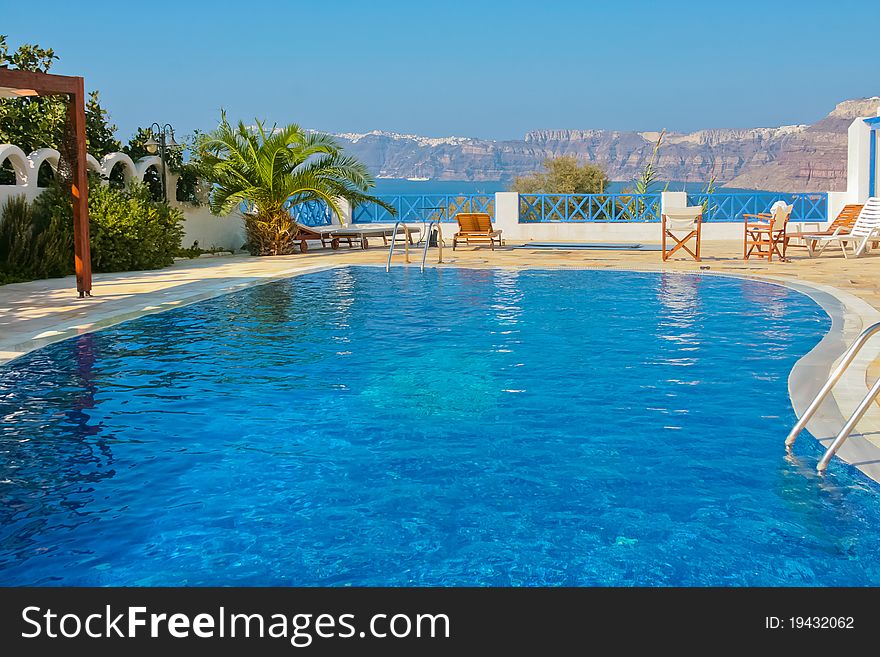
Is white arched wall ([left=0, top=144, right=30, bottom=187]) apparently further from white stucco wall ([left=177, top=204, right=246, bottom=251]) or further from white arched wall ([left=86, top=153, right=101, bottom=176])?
white stucco wall ([left=177, top=204, right=246, bottom=251])

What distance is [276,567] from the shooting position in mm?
3729

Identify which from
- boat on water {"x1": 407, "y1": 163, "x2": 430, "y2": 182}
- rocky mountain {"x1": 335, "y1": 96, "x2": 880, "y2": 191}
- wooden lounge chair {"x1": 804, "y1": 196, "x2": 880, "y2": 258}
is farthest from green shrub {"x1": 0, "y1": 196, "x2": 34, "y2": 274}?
boat on water {"x1": 407, "y1": 163, "x2": 430, "y2": 182}

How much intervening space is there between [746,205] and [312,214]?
10.6m

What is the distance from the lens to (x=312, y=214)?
2264 cm

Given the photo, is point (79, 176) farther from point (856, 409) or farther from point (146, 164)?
point (856, 409)

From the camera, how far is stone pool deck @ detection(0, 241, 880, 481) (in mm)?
6083

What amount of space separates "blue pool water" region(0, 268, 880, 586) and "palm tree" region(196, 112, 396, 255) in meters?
8.16

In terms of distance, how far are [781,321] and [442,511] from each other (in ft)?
19.6

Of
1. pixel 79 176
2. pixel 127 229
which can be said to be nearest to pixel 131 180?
pixel 127 229

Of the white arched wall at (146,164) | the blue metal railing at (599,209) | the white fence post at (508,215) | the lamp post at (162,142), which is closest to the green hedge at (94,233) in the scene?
the white arched wall at (146,164)

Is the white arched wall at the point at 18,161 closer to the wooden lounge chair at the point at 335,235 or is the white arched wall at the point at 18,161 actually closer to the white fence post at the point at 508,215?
the wooden lounge chair at the point at 335,235

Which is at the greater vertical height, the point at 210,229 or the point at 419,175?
the point at 419,175

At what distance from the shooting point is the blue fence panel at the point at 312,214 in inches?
876

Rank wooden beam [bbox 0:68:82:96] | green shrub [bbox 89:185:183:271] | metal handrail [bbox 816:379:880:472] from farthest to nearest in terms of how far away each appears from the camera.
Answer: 1. green shrub [bbox 89:185:183:271]
2. wooden beam [bbox 0:68:82:96]
3. metal handrail [bbox 816:379:880:472]
